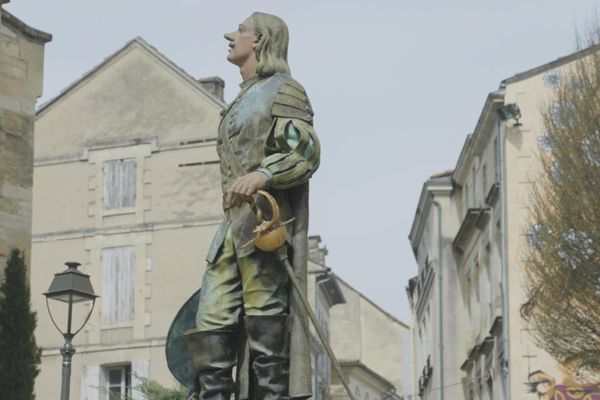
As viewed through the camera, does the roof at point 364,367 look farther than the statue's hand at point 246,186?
Yes

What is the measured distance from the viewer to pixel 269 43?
8.78 m

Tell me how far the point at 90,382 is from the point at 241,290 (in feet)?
120

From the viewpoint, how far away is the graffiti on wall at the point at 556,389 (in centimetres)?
3374


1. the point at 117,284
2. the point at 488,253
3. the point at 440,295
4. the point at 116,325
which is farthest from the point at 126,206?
the point at 488,253

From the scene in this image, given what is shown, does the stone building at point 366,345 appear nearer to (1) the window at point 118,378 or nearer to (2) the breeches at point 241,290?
(1) the window at point 118,378

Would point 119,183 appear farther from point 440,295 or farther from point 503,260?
point 503,260

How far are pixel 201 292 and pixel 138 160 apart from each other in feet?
124

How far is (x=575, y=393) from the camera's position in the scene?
33.9 metres

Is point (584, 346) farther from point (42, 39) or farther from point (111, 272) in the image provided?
Result: point (111, 272)

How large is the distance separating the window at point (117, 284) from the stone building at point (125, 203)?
3 cm

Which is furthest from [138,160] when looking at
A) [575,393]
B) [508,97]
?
[575,393]

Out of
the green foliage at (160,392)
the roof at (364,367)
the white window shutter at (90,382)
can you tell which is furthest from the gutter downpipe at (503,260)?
the roof at (364,367)

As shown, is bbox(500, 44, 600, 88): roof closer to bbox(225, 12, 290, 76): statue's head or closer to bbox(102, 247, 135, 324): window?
bbox(102, 247, 135, 324): window

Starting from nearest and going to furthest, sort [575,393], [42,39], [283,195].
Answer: [283,195] < [42,39] < [575,393]
